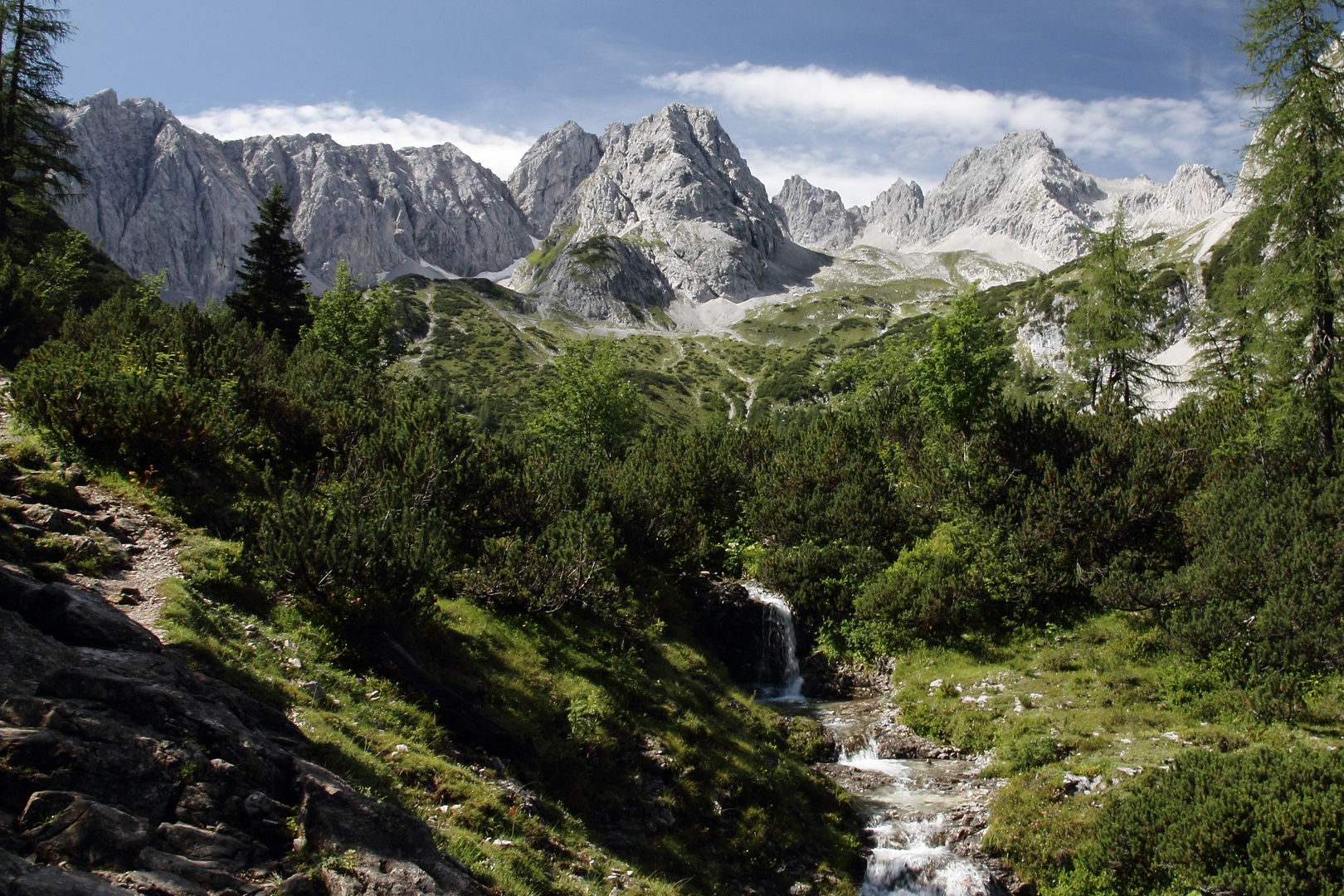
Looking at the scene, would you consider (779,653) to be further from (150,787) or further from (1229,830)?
(150,787)

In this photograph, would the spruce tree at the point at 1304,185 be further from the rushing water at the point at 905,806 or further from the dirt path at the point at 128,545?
the dirt path at the point at 128,545

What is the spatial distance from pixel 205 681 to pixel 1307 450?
29.3 m

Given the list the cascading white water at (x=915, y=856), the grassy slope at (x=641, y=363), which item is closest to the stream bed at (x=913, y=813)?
the cascading white water at (x=915, y=856)

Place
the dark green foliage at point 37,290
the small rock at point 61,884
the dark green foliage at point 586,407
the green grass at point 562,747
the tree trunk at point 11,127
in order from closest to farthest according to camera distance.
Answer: the small rock at point 61,884
the green grass at point 562,747
the dark green foliage at point 37,290
the tree trunk at point 11,127
the dark green foliage at point 586,407

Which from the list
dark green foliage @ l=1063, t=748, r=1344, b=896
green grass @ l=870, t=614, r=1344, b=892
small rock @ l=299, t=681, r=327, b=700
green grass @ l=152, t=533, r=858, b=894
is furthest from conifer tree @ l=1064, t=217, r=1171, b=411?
small rock @ l=299, t=681, r=327, b=700

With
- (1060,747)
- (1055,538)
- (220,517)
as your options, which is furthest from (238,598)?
(1055,538)

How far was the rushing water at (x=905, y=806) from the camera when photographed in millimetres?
13844

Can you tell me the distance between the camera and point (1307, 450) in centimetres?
2155

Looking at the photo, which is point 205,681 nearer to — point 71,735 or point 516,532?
point 71,735

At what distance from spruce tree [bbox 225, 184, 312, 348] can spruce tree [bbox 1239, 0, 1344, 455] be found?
45813mm

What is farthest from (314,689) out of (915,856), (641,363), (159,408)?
(641,363)

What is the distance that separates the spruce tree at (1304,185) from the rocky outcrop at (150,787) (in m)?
27.1

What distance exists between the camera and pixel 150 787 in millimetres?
5914

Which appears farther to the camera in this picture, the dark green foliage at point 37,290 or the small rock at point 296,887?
the dark green foliage at point 37,290
